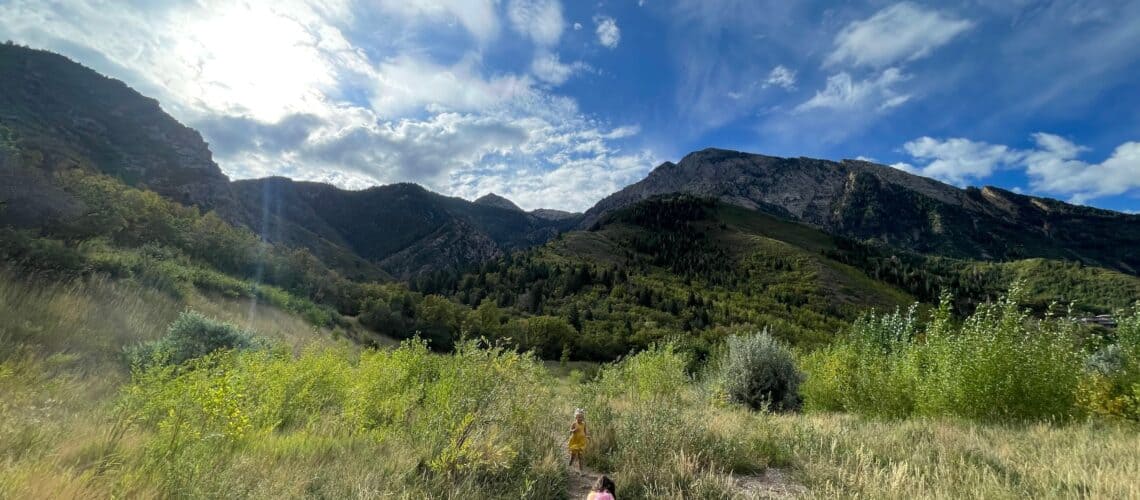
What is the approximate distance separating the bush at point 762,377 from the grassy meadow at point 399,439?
8528mm

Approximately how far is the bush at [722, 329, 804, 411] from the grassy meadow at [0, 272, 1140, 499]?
8528mm

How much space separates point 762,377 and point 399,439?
54.5 ft

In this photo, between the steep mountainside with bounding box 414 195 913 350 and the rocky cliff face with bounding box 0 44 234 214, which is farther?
the rocky cliff face with bounding box 0 44 234 214

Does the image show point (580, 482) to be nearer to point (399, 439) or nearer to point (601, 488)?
point (601, 488)

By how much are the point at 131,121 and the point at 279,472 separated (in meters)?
207

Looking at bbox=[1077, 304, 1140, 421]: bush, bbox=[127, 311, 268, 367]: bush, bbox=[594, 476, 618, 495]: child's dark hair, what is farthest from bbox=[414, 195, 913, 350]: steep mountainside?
bbox=[594, 476, 618, 495]: child's dark hair

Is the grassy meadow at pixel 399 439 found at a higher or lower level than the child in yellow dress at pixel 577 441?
higher

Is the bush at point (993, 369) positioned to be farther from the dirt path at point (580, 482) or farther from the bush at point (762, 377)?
the dirt path at point (580, 482)

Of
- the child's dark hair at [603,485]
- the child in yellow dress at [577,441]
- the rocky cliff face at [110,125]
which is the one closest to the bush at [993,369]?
the child in yellow dress at [577,441]

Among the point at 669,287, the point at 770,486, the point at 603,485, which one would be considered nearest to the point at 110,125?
the point at 669,287

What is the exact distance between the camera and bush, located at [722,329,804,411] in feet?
61.0

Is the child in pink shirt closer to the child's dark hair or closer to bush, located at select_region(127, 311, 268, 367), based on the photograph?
the child's dark hair

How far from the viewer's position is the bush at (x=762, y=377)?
1859cm

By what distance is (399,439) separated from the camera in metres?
6.16
